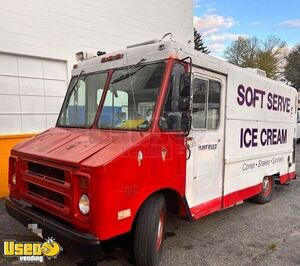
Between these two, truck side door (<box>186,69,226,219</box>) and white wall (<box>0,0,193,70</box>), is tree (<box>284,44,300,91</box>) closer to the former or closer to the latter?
white wall (<box>0,0,193,70</box>)

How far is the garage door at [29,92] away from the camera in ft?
24.6

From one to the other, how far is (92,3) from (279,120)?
591 cm

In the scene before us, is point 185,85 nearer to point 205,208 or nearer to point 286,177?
point 205,208

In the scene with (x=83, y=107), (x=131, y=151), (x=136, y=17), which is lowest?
(x=131, y=151)

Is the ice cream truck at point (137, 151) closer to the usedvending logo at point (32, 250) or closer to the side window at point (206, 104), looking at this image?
the side window at point (206, 104)

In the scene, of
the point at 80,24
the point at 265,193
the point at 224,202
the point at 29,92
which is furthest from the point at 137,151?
the point at 80,24

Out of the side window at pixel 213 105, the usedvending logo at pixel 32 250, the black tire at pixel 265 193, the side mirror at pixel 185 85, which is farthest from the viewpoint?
the black tire at pixel 265 193

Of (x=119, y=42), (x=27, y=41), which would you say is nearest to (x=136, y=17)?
(x=119, y=42)

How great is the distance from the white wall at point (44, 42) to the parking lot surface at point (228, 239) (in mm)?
2488

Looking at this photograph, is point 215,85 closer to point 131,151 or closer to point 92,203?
point 131,151

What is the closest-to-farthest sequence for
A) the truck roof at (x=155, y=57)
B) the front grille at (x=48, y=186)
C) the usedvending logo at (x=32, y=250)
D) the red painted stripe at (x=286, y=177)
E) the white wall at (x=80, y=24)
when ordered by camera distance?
1. the front grille at (x=48, y=186)
2. the usedvending logo at (x=32, y=250)
3. the truck roof at (x=155, y=57)
4. the red painted stripe at (x=286, y=177)
5. the white wall at (x=80, y=24)

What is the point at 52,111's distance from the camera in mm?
8453

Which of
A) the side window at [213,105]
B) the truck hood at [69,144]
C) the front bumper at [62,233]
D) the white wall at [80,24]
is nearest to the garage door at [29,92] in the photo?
the white wall at [80,24]

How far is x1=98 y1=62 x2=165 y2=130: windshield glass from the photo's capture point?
390cm
